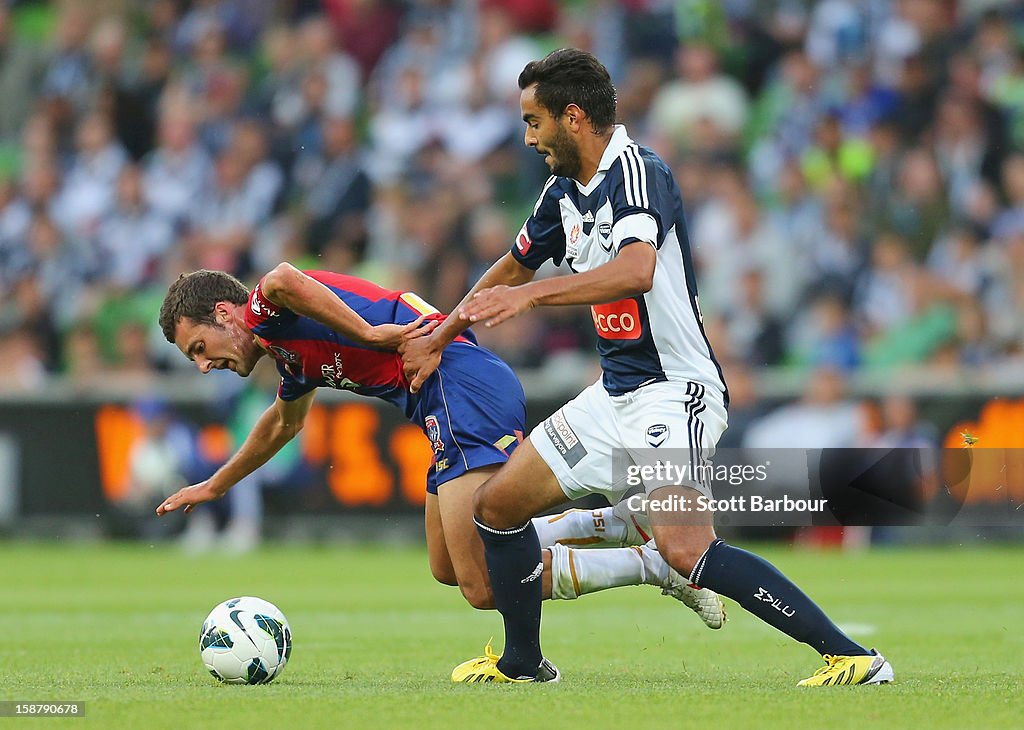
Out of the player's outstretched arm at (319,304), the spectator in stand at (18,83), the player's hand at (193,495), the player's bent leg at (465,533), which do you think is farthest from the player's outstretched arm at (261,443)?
the spectator in stand at (18,83)

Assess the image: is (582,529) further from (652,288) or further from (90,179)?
(90,179)

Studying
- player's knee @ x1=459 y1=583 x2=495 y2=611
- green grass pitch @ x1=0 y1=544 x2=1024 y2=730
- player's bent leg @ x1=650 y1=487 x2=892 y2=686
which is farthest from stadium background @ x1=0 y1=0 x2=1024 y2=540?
player's bent leg @ x1=650 y1=487 x2=892 y2=686

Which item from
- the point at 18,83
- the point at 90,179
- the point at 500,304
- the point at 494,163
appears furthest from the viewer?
the point at 18,83

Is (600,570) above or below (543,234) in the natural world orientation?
below

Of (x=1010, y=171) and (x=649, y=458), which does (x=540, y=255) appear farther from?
(x=1010, y=171)

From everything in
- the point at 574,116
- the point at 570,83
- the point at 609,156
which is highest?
the point at 570,83

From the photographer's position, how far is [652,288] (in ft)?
19.6

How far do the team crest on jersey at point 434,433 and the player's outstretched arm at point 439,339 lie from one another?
0.49 ft

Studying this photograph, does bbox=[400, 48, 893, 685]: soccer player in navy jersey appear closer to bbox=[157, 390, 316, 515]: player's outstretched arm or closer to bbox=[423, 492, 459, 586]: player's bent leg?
bbox=[423, 492, 459, 586]: player's bent leg

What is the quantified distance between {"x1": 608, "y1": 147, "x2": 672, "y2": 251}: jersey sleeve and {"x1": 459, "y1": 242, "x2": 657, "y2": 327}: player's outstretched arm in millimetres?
99

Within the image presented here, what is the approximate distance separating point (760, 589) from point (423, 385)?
1.83 meters

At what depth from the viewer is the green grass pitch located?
17.3 feet

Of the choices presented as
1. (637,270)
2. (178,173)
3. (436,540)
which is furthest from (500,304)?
(178,173)

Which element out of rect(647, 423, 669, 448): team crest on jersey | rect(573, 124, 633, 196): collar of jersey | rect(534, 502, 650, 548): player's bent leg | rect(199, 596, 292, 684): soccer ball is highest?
rect(573, 124, 633, 196): collar of jersey
